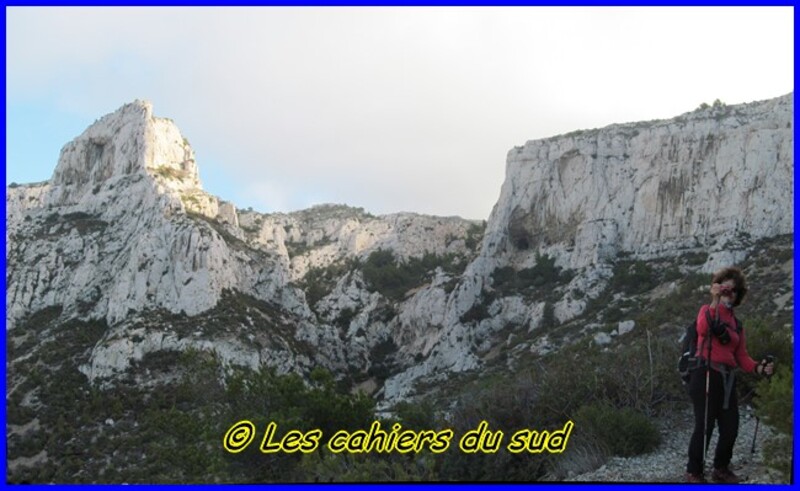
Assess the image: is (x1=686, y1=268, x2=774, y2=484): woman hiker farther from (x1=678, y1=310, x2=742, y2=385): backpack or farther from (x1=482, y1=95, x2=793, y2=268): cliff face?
(x1=482, y1=95, x2=793, y2=268): cliff face

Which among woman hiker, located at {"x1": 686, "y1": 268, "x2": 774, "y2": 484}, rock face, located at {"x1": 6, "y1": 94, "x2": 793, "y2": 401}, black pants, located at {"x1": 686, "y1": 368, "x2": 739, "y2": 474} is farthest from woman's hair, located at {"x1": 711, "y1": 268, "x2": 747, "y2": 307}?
rock face, located at {"x1": 6, "y1": 94, "x2": 793, "y2": 401}

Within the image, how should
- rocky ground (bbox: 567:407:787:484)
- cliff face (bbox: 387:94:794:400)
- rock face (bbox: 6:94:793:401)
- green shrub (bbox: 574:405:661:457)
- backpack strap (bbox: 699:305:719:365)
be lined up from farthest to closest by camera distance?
1. cliff face (bbox: 387:94:794:400)
2. rock face (bbox: 6:94:793:401)
3. green shrub (bbox: 574:405:661:457)
4. rocky ground (bbox: 567:407:787:484)
5. backpack strap (bbox: 699:305:719:365)

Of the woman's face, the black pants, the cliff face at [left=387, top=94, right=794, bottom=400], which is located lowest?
the black pants

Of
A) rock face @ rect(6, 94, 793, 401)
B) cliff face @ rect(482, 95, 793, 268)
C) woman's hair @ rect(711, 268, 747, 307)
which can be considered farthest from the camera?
cliff face @ rect(482, 95, 793, 268)

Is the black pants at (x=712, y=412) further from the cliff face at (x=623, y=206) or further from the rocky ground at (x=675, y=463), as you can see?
the cliff face at (x=623, y=206)

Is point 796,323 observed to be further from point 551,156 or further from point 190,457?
point 551,156

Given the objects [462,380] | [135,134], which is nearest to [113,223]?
[135,134]

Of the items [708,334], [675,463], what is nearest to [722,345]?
[708,334]
